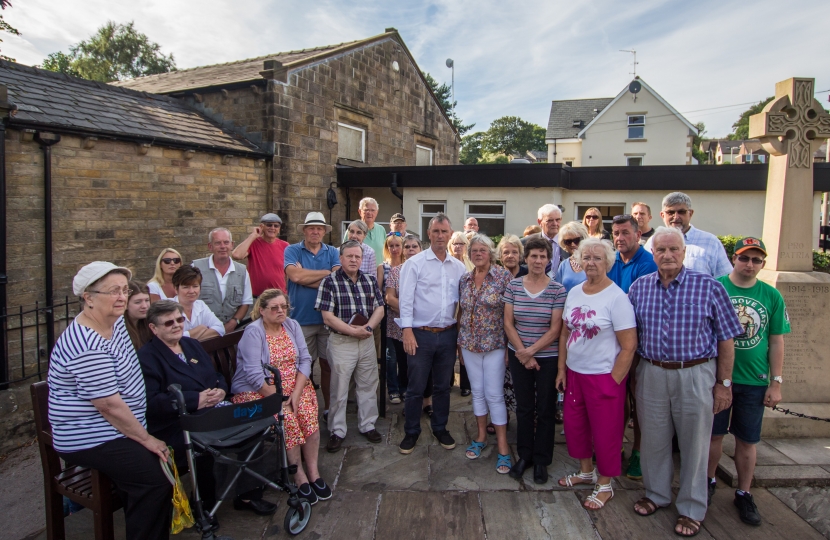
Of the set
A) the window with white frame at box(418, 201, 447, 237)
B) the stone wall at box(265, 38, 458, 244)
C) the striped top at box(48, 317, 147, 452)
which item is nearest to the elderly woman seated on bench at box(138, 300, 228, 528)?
the striped top at box(48, 317, 147, 452)

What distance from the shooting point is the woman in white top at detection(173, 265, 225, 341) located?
379 centimetres

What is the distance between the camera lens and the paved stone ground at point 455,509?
9.93 ft

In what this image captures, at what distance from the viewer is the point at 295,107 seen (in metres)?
10.9

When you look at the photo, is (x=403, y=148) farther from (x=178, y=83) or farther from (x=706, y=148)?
(x=706, y=148)

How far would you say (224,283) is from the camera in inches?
186

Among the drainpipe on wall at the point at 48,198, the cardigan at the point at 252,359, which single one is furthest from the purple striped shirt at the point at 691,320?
the drainpipe on wall at the point at 48,198

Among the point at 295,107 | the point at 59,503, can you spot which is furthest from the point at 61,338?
the point at 295,107

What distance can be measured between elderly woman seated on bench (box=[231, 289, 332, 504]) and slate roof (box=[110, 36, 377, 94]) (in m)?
8.38

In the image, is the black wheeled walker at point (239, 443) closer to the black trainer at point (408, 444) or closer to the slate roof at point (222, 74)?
the black trainer at point (408, 444)

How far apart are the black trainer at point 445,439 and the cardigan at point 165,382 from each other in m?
1.99

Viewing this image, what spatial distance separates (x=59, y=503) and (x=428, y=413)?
300cm

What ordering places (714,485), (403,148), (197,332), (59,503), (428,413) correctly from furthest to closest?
(403,148)
(428,413)
(197,332)
(714,485)
(59,503)

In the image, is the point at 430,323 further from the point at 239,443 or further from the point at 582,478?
the point at 239,443

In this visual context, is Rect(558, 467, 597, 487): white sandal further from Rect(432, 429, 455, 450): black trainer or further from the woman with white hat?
the woman with white hat
